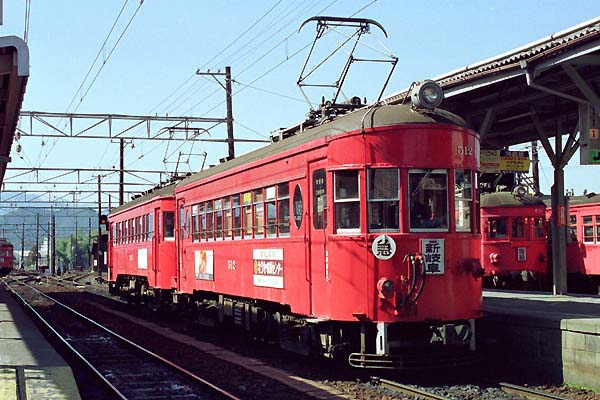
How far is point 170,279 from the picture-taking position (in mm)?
19516

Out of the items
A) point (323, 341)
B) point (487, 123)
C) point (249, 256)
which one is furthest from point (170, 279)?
point (323, 341)

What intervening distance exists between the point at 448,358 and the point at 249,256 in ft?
13.7

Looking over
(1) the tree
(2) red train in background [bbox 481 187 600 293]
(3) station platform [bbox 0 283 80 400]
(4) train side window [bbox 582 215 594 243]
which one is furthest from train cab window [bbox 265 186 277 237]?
(1) the tree

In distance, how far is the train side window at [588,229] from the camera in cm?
2270

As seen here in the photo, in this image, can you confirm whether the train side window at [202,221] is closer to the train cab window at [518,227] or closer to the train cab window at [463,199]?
the train cab window at [463,199]

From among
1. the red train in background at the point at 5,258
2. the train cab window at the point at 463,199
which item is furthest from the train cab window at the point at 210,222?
the red train in background at the point at 5,258

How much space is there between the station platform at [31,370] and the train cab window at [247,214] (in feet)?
11.1

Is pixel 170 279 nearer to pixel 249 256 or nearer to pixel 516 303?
pixel 249 256

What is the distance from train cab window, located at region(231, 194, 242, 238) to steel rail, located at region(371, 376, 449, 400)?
4.09 meters

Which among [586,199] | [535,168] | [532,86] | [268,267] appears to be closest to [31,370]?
[268,267]

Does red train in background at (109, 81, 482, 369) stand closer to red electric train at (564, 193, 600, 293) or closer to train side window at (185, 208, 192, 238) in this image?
train side window at (185, 208, 192, 238)

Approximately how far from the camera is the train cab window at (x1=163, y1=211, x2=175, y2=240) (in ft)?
64.6

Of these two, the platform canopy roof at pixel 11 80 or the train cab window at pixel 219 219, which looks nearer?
the platform canopy roof at pixel 11 80

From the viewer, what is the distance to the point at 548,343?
35.0 ft
